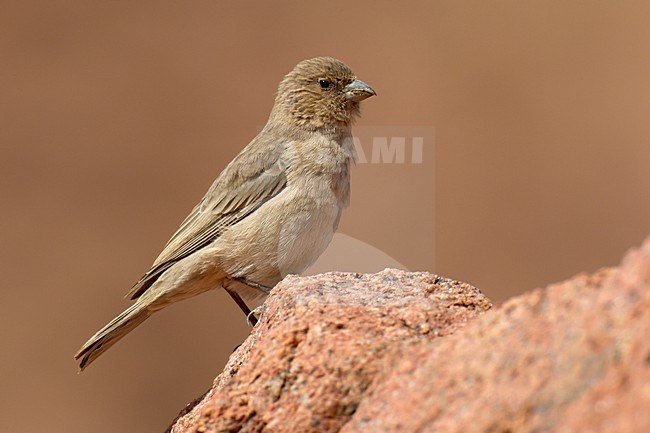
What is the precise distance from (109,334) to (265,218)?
1.00m

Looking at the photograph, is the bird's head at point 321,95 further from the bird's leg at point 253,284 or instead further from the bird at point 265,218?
the bird's leg at point 253,284

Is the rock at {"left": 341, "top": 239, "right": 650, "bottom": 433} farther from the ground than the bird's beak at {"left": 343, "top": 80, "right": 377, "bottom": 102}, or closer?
closer

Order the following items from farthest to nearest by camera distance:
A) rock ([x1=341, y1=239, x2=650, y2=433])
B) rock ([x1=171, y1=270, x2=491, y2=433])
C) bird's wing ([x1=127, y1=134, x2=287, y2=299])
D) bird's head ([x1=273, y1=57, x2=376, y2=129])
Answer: bird's head ([x1=273, y1=57, x2=376, y2=129]) → bird's wing ([x1=127, y1=134, x2=287, y2=299]) → rock ([x1=171, y1=270, x2=491, y2=433]) → rock ([x1=341, y1=239, x2=650, y2=433])

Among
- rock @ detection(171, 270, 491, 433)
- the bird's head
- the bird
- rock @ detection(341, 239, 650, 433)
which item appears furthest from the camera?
the bird's head

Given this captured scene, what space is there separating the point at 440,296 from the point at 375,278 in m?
0.28

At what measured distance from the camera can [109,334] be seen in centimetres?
466

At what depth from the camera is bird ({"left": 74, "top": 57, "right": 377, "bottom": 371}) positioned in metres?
4.56

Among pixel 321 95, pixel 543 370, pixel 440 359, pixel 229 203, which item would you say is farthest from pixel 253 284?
pixel 543 370

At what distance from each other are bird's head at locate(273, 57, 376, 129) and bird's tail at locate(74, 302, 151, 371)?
137 cm

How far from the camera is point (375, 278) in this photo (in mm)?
3240

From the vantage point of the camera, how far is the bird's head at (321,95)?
5.08 meters

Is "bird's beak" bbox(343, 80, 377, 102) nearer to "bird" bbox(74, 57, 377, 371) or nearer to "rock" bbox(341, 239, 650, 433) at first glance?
"bird" bbox(74, 57, 377, 371)

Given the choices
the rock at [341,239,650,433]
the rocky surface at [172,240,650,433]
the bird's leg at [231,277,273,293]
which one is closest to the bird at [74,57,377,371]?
the bird's leg at [231,277,273,293]

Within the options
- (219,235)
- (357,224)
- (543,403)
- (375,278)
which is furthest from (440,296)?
(357,224)
